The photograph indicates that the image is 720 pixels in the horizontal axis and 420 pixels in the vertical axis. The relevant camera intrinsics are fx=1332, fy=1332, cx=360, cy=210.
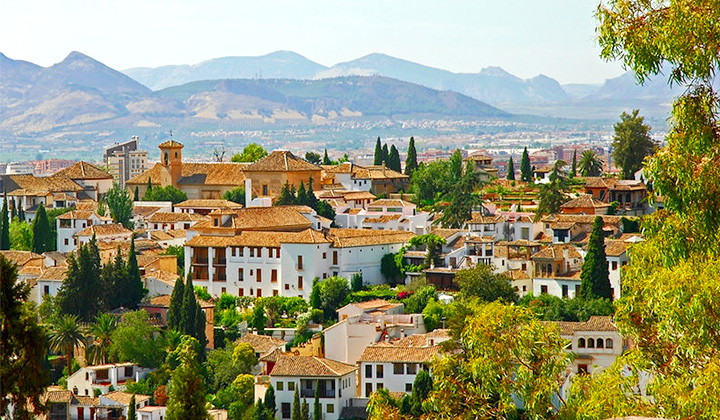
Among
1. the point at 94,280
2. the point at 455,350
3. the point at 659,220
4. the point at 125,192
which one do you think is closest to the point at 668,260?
the point at 659,220

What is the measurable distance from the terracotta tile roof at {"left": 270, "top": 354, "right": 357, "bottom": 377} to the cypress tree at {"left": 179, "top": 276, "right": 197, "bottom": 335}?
129 inches

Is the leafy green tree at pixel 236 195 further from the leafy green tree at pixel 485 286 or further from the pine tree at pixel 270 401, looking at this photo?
the pine tree at pixel 270 401

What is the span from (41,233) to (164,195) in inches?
304

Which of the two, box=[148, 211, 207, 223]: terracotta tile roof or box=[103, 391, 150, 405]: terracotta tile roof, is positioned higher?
box=[148, 211, 207, 223]: terracotta tile roof

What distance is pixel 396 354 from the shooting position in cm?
3142

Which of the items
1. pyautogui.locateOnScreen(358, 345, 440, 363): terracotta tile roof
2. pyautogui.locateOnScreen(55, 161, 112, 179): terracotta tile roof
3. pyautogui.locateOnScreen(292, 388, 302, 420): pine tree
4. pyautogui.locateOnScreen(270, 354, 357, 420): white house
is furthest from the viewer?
pyautogui.locateOnScreen(55, 161, 112, 179): terracotta tile roof

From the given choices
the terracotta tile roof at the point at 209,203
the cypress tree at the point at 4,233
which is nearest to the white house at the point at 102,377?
the cypress tree at the point at 4,233

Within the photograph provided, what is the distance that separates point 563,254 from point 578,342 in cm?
545

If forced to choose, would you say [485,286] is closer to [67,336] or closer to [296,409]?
[296,409]

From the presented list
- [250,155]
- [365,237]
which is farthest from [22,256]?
[250,155]

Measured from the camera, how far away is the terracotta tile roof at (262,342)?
33.8 meters

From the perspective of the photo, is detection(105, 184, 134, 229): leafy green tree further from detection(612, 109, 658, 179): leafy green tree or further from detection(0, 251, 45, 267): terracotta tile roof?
detection(612, 109, 658, 179): leafy green tree

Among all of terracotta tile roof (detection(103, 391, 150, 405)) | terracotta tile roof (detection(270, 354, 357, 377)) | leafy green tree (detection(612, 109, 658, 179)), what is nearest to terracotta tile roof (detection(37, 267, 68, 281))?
terracotta tile roof (detection(103, 391, 150, 405))

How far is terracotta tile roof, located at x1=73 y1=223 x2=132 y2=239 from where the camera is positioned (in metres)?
43.5
